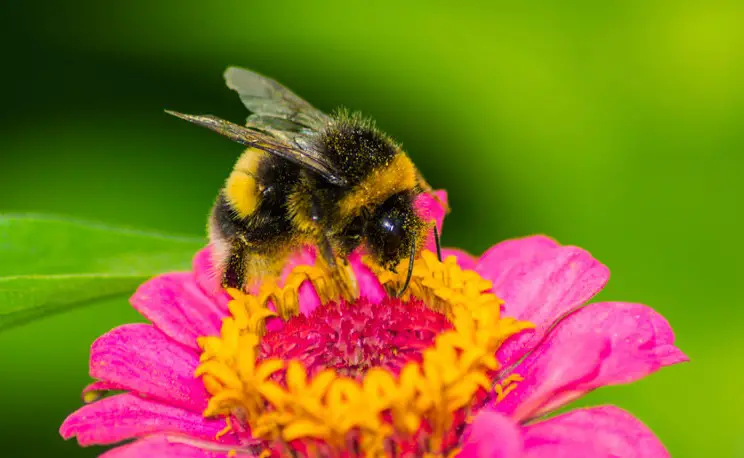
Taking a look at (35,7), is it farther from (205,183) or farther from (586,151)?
(586,151)

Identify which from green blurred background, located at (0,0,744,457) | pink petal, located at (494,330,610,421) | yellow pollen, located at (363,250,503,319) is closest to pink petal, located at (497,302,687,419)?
pink petal, located at (494,330,610,421)

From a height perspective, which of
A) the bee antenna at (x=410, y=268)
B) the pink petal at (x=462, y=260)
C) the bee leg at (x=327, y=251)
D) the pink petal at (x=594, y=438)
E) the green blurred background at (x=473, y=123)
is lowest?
the pink petal at (x=594, y=438)

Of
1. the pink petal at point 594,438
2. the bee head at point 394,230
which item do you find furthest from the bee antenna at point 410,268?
the pink petal at point 594,438

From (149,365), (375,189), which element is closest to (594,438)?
(375,189)

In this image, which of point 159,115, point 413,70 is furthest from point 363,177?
point 159,115

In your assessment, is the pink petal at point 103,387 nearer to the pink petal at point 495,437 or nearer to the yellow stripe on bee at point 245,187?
the yellow stripe on bee at point 245,187

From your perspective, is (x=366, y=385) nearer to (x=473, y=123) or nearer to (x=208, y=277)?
(x=208, y=277)
